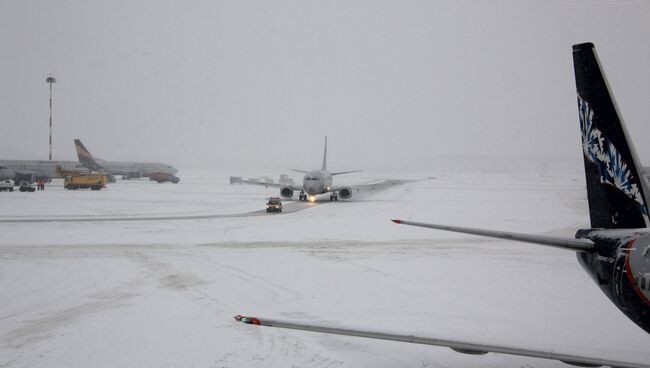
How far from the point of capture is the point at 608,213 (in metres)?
9.14

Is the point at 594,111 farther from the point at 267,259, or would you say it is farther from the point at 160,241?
the point at 160,241

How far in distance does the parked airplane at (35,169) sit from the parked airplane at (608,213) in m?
84.8

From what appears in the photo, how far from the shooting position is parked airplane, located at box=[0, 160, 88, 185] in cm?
7781

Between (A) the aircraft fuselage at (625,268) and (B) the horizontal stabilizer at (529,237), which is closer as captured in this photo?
(A) the aircraft fuselage at (625,268)

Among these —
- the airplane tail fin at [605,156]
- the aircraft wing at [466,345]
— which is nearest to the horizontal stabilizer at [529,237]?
the airplane tail fin at [605,156]

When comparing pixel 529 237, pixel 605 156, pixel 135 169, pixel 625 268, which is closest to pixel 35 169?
pixel 135 169

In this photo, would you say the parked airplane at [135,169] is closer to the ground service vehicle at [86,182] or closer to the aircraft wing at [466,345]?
the ground service vehicle at [86,182]

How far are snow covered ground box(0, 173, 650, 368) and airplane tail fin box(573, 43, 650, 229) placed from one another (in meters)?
2.55

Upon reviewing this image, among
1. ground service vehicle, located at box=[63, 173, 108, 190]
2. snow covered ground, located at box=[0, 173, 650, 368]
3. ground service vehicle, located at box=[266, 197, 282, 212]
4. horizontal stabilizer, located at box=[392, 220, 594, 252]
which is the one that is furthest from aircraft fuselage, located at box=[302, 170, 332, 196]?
horizontal stabilizer, located at box=[392, 220, 594, 252]

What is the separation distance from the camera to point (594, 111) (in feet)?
30.0

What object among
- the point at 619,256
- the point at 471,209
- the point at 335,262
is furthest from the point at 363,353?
the point at 471,209

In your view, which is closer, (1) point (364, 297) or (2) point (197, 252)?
(1) point (364, 297)

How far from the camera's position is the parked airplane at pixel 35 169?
7781 cm

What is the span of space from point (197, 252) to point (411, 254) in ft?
33.5
